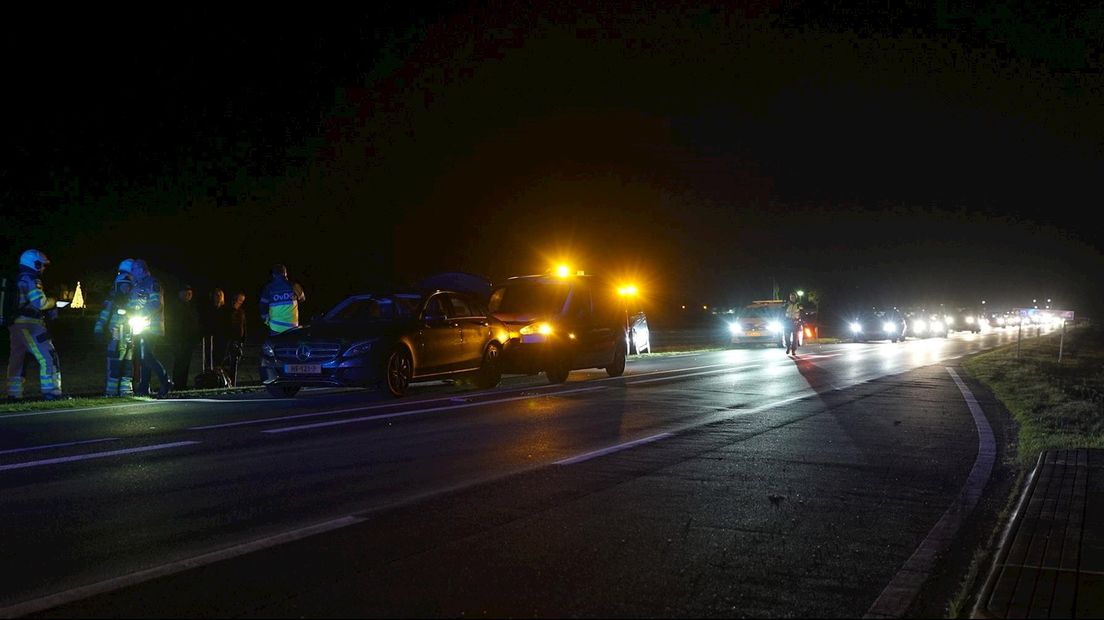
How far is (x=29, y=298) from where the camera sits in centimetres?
1340

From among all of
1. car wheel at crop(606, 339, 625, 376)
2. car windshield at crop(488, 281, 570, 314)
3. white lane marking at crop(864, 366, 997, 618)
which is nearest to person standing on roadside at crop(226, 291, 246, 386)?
car windshield at crop(488, 281, 570, 314)

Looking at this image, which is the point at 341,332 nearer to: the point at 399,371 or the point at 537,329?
the point at 399,371

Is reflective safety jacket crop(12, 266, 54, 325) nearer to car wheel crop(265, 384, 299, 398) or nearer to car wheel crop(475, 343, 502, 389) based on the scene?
car wheel crop(265, 384, 299, 398)

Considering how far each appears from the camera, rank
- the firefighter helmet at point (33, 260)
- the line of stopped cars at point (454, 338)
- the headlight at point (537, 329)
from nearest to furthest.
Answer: the firefighter helmet at point (33, 260) → the line of stopped cars at point (454, 338) → the headlight at point (537, 329)

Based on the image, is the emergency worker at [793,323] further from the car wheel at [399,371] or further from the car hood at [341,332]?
the car hood at [341,332]

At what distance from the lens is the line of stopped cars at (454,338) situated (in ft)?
46.8

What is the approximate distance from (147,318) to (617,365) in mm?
8908

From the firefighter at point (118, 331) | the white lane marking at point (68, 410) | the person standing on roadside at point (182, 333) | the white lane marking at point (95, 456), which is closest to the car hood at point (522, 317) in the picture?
the person standing on roadside at point (182, 333)

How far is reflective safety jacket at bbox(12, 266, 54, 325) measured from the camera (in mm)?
13359

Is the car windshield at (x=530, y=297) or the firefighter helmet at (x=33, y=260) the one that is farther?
the car windshield at (x=530, y=297)

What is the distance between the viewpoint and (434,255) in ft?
184

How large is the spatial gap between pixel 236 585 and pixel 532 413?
26.0 ft

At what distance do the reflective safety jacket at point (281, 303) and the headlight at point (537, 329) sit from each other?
389 cm

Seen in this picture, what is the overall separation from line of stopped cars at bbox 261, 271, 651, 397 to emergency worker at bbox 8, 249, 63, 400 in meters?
2.87
